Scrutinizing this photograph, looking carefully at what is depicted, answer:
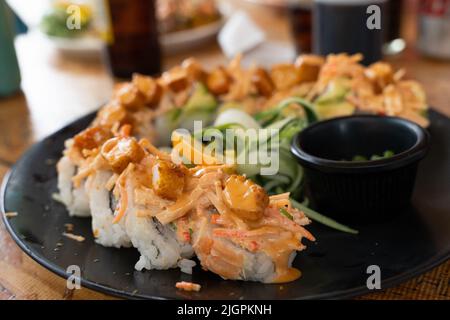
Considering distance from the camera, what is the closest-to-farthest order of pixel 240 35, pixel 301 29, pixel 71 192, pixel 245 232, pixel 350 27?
pixel 245 232 → pixel 71 192 → pixel 350 27 → pixel 240 35 → pixel 301 29

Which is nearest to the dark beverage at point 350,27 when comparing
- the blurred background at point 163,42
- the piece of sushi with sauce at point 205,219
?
the blurred background at point 163,42

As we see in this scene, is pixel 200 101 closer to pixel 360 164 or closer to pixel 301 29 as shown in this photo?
pixel 360 164

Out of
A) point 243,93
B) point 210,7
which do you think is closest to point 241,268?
point 243,93

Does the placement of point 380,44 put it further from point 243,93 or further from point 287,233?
point 287,233

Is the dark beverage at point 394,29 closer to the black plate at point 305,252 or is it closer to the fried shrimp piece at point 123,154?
the black plate at point 305,252

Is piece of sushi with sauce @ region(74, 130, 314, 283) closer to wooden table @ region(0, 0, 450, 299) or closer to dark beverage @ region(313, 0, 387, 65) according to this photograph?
wooden table @ region(0, 0, 450, 299)

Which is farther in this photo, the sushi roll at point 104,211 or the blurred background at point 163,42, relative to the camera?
the blurred background at point 163,42

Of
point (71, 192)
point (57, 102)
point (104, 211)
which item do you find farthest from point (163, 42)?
point (104, 211)
